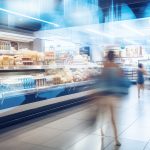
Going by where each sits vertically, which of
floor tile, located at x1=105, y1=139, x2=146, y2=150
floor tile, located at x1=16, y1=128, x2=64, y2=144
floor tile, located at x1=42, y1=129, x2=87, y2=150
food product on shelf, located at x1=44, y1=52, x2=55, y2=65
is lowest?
floor tile, located at x1=105, y1=139, x2=146, y2=150

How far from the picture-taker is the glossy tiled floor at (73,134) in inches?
139

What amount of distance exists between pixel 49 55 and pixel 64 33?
1.74 m

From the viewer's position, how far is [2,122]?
4.37 metres

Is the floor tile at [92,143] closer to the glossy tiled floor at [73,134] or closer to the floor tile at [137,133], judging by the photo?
the glossy tiled floor at [73,134]

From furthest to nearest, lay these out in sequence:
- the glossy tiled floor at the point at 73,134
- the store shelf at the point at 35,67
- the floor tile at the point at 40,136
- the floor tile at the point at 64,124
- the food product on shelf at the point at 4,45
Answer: the food product on shelf at the point at 4,45 → the store shelf at the point at 35,67 → the floor tile at the point at 64,124 → the floor tile at the point at 40,136 → the glossy tiled floor at the point at 73,134

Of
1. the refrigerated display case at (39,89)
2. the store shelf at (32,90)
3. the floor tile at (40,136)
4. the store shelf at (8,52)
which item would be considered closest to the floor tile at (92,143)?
the floor tile at (40,136)

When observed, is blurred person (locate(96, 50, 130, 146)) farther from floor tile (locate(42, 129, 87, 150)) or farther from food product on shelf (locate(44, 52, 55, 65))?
food product on shelf (locate(44, 52, 55, 65))

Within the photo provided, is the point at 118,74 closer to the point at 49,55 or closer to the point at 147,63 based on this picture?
the point at 49,55

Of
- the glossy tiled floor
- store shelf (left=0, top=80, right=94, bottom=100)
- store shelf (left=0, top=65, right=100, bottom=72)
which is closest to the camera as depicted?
the glossy tiled floor

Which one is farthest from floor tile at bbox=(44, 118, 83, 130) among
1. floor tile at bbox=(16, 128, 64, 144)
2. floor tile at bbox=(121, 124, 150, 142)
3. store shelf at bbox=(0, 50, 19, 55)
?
store shelf at bbox=(0, 50, 19, 55)

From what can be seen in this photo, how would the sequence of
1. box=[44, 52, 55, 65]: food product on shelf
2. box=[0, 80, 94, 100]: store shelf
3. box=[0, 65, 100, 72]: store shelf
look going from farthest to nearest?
box=[44, 52, 55, 65]: food product on shelf, box=[0, 65, 100, 72]: store shelf, box=[0, 80, 94, 100]: store shelf

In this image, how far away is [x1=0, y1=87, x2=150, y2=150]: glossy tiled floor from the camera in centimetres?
353

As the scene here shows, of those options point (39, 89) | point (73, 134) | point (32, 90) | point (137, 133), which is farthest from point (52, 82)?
point (137, 133)

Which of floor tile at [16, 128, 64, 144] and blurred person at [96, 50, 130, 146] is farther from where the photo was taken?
floor tile at [16, 128, 64, 144]
